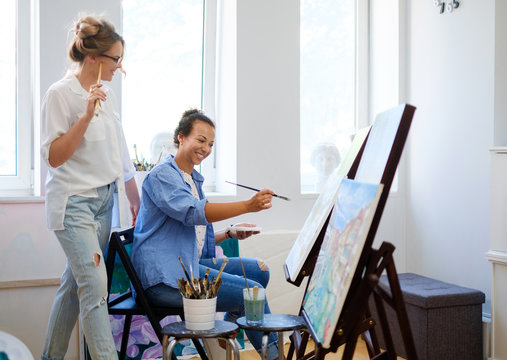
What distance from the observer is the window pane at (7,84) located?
3002 mm

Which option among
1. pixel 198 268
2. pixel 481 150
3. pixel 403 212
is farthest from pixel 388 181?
pixel 403 212

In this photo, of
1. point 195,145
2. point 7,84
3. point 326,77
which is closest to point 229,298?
point 195,145

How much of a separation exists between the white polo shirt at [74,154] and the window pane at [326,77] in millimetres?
1889

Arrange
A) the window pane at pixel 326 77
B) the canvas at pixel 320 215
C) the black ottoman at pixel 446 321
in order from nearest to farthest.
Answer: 1. the canvas at pixel 320 215
2. the black ottoman at pixel 446 321
3. the window pane at pixel 326 77

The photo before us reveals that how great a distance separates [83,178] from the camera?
2045mm

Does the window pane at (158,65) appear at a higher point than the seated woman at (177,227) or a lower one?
higher

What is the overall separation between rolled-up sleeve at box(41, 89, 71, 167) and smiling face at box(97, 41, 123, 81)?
20 centimetres

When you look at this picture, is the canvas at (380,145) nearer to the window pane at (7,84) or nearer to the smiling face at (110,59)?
the smiling face at (110,59)

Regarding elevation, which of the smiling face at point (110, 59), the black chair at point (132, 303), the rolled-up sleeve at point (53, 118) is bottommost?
the black chair at point (132, 303)

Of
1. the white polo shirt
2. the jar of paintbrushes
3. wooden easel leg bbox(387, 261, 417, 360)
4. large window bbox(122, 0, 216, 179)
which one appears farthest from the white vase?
large window bbox(122, 0, 216, 179)

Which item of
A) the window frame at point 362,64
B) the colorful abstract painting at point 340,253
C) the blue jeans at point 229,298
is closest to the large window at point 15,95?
the blue jeans at point 229,298

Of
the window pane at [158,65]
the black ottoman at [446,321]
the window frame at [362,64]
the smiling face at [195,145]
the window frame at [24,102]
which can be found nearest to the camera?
the smiling face at [195,145]

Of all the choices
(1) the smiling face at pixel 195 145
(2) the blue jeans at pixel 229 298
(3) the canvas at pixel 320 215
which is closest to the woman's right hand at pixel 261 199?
(3) the canvas at pixel 320 215

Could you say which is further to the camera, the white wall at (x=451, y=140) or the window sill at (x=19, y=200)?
the white wall at (x=451, y=140)
